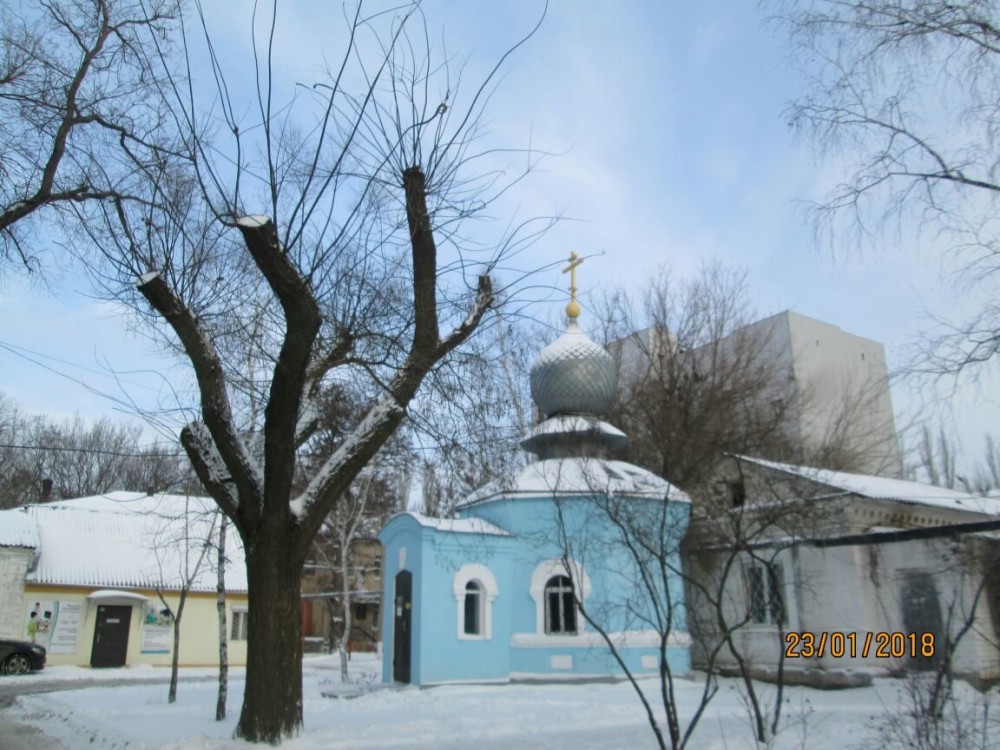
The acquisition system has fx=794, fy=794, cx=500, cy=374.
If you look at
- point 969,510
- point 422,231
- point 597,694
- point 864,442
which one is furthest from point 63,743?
point 864,442

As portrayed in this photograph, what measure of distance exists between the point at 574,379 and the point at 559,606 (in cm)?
581

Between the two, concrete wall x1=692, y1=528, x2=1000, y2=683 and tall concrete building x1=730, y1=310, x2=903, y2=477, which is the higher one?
tall concrete building x1=730, y1=310, x2=903, y2=477

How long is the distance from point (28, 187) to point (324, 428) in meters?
5.03

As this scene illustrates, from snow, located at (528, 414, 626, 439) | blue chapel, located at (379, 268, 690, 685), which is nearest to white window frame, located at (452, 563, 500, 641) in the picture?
blue chapel, located at (379, 268, 690, 685)

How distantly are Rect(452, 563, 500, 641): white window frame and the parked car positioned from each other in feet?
43.8

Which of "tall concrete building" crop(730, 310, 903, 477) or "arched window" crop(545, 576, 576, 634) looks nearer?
"arched window" crop(545, 576, 576, 634)

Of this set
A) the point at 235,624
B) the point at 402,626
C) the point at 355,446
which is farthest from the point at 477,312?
the point at 235,624

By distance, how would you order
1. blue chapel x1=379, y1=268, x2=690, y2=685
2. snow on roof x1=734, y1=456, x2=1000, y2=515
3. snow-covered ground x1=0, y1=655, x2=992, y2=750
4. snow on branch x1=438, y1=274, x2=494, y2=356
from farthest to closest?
snow on roof x1=734, y1=456, x2=1000, y2=515
blue chapel x1=379, y1=268, x2=690, y2=685
snow-covered ground x1=0, y1=655, x2=992, y2=750
snow on branch x1=438, y1=274, x2=494, y2=356

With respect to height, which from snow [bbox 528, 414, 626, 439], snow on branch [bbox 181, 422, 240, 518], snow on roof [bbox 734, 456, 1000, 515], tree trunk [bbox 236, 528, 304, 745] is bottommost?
tree trunk [bbox 236, 528, 304, 745]

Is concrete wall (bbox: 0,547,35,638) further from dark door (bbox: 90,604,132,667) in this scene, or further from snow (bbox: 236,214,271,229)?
snow (bbox: 236,214,271,229)

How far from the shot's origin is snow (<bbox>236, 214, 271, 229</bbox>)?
22.7 feet
